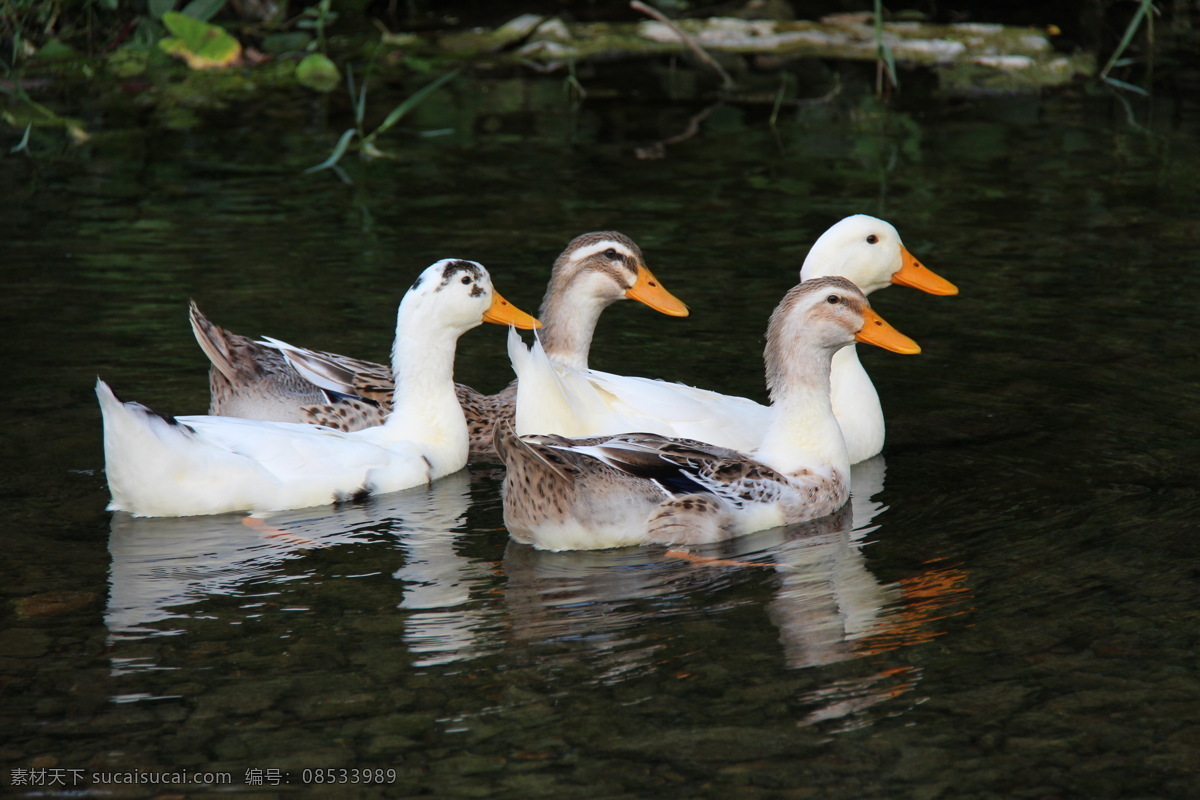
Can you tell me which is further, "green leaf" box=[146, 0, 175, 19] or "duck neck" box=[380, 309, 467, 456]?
"green leaf" box=[146, 0, 175, 19]

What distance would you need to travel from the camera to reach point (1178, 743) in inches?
188

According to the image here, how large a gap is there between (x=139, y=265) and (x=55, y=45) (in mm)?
6876

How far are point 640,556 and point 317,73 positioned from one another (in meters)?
11.9

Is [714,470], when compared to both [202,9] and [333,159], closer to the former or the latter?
[333,159]

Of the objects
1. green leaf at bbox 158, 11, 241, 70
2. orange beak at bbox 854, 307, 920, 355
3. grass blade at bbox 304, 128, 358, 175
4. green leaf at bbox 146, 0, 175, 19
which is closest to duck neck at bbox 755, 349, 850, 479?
orange beak at bbox 854, 307, 920, 355

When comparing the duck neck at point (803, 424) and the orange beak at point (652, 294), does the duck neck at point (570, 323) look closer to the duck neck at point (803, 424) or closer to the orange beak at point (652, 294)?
the orange beak at point (652, 294)

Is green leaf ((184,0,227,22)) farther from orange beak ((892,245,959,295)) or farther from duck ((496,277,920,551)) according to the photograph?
duck ((496,277,920,551))

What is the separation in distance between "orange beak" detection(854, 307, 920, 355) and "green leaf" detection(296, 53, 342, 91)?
10.8 metres

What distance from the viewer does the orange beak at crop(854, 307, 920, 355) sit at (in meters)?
7.22

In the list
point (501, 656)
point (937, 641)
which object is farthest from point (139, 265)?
point (937, 641)

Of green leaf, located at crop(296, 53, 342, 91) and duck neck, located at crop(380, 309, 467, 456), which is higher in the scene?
green leaf, located at crop(296, 53, 342, 91)

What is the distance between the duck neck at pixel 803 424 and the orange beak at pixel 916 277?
1.77 m

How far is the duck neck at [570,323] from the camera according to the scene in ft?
27.7

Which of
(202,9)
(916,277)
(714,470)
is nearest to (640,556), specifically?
(714,470)
